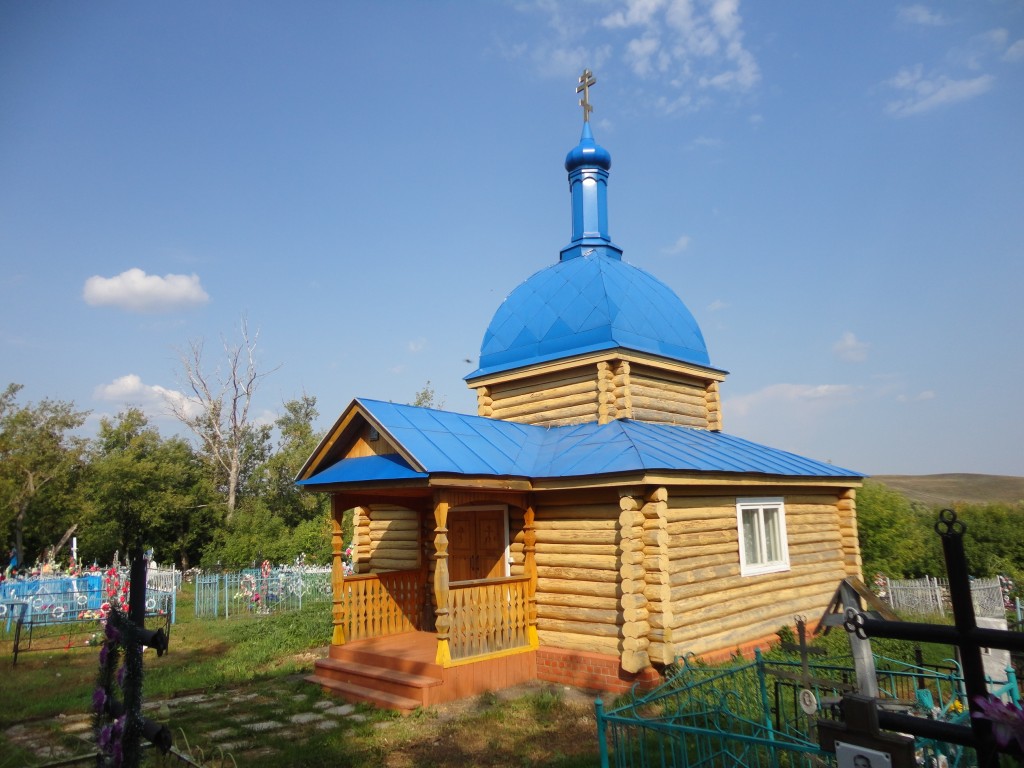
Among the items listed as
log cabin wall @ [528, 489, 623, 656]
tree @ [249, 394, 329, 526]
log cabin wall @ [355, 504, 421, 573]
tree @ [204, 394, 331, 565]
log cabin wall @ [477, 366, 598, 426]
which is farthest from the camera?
tree @ [249, 394, 329, 526]

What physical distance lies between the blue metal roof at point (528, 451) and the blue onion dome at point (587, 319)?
4.95 ft

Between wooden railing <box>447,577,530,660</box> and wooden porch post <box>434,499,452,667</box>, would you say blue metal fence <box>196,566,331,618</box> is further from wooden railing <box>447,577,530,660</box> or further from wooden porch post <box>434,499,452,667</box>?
wooden porch post <box>434,499,452,667</box>

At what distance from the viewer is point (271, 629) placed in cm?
1399

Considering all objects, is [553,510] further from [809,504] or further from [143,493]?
[143,493]

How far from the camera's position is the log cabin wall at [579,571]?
9258 mm

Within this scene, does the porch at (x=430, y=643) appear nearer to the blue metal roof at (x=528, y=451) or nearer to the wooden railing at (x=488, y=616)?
the wooden railing at (x=488, y=616)

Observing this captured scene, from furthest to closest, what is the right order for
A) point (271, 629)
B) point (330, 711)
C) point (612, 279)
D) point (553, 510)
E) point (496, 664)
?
1. point (271, 629)
2. point (612, 279)
3. point (553, 510)
4. point (496, 664)
5. point (330, 711)

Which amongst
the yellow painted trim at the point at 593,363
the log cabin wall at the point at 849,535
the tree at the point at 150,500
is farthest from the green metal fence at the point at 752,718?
the tree at the point at 150,500

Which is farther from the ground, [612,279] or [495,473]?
[612,279]

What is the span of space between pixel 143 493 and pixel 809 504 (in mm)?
27700

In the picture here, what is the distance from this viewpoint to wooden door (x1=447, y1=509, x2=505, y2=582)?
11.0m

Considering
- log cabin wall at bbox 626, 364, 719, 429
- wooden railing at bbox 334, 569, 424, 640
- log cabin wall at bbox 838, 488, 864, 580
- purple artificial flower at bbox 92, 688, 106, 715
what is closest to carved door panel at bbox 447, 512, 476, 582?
wooden railing at bbox 334, 569, 424, 640

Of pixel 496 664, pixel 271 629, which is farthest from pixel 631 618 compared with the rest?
pixel 271 629

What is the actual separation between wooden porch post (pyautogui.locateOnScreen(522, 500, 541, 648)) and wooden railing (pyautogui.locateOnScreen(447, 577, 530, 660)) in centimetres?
4
